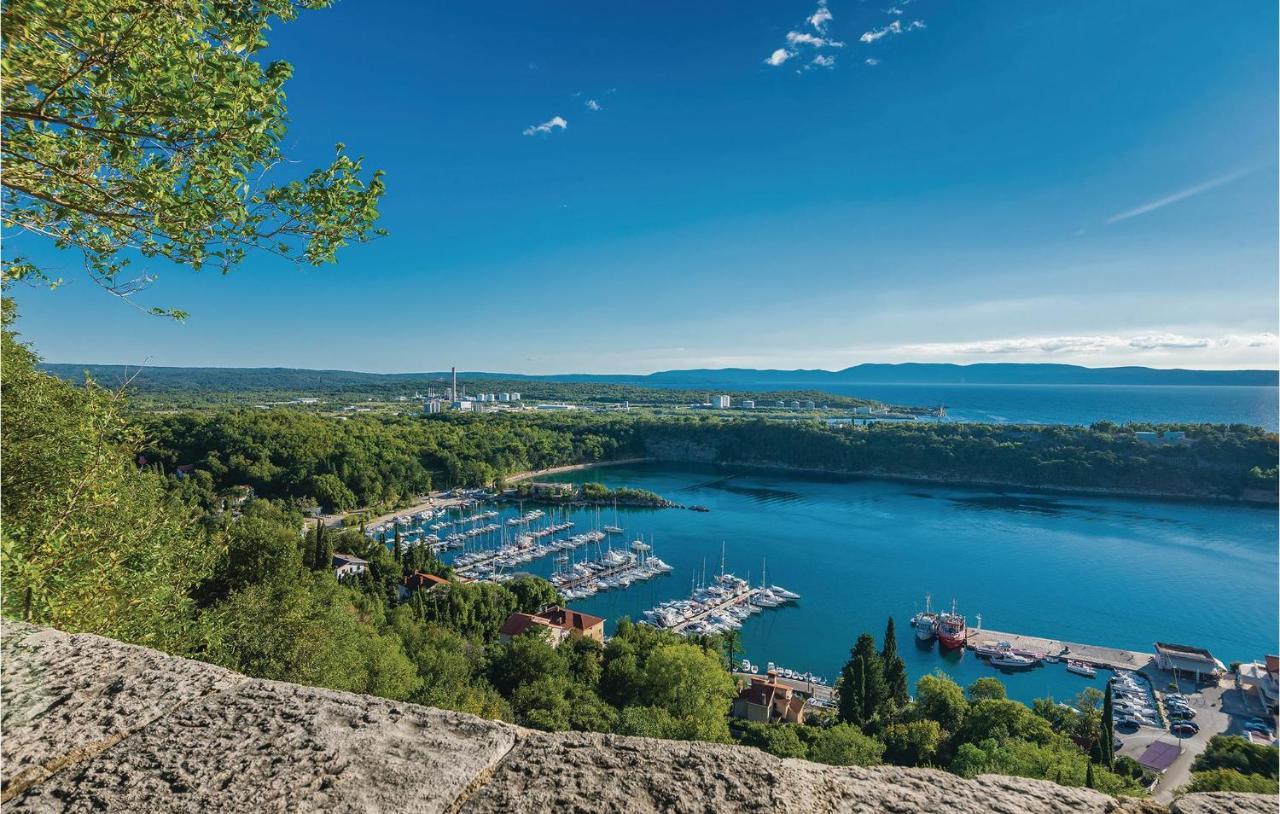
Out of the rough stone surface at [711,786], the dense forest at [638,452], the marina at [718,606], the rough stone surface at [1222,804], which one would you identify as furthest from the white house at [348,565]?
the rough stone surface at [1222,804]

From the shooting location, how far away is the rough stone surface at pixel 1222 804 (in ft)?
3.82

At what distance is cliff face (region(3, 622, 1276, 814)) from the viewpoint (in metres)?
1.08

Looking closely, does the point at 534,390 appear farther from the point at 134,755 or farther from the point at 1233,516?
the point at 134,755

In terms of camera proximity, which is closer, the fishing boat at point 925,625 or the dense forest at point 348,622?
the dense forest at point 348,622

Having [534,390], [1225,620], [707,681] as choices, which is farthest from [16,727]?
[534,390]

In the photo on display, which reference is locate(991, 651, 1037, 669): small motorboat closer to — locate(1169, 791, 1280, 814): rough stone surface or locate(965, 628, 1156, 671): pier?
locate(965, 628, 1156, 671): pier

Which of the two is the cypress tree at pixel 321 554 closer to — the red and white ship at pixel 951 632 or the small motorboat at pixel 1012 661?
the red and white ship at pixel 951 632

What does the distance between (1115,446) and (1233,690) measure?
44433 millimetres

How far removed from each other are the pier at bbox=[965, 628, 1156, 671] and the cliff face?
28.5 metres

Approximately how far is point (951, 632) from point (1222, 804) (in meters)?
27.9

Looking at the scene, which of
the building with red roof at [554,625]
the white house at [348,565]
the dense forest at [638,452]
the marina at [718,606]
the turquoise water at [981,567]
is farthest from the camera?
the dense forest at [638,452]

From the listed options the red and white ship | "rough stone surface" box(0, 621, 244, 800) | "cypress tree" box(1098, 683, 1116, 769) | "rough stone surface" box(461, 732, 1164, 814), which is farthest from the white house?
"rough stone surface" box(461, 732, 1164, 814)

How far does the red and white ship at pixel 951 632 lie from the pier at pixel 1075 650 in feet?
1.75

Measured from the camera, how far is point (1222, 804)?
3.96 feet
